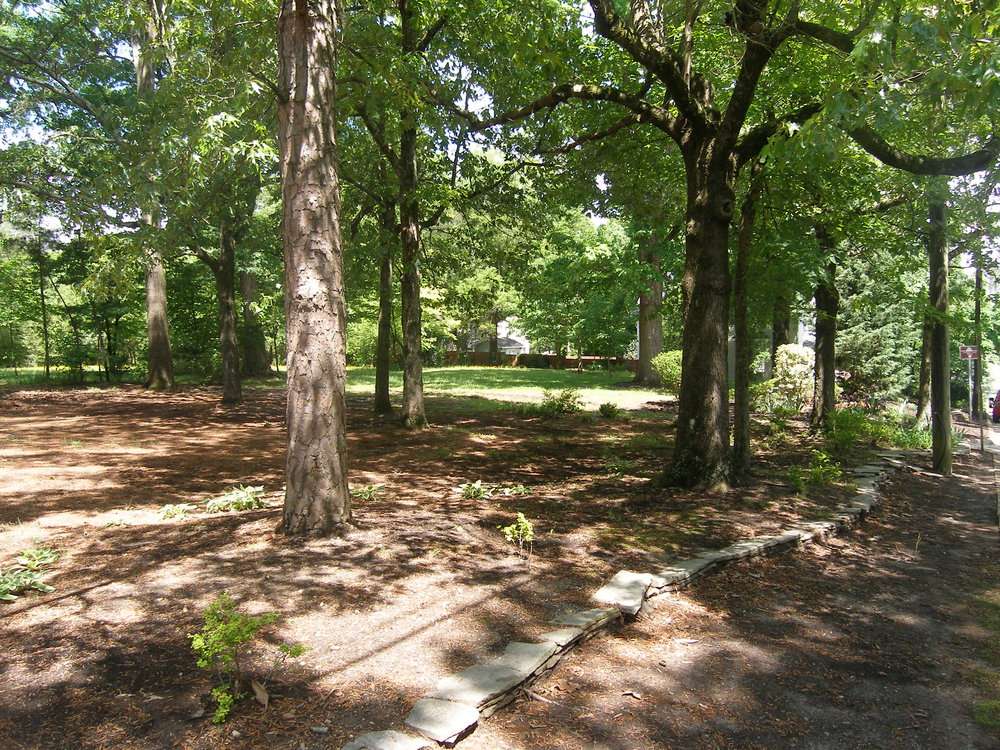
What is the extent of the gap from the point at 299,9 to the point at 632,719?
5.14 metres

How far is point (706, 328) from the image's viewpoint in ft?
23.5

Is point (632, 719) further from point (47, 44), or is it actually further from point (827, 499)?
point (47, 44)

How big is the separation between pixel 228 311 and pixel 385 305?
5.01 metres

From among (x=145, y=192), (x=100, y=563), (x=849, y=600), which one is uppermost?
(x=145, y=192)

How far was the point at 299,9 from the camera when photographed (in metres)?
4.82

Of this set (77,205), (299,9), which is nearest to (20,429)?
(77,205)

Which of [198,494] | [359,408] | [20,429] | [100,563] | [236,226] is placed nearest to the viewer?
[100,563]

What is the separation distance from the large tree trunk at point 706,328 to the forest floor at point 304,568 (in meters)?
0.46

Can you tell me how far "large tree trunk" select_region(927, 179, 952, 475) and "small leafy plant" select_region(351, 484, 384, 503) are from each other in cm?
935

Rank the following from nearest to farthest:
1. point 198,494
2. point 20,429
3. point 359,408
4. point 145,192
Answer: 1. point 198,494
2. point 145,192
3. point 20,429
4. point 359,408

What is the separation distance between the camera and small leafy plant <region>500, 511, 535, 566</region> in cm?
504

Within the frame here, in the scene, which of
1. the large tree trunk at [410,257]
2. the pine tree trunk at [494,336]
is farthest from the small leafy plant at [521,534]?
the pine tree trunk at [494,336]

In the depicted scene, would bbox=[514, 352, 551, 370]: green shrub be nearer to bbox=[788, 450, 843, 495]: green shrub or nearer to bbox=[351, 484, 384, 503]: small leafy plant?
bbox=[788, 450, 843, 495]: green shrub

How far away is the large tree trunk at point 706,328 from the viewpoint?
23.6ft
